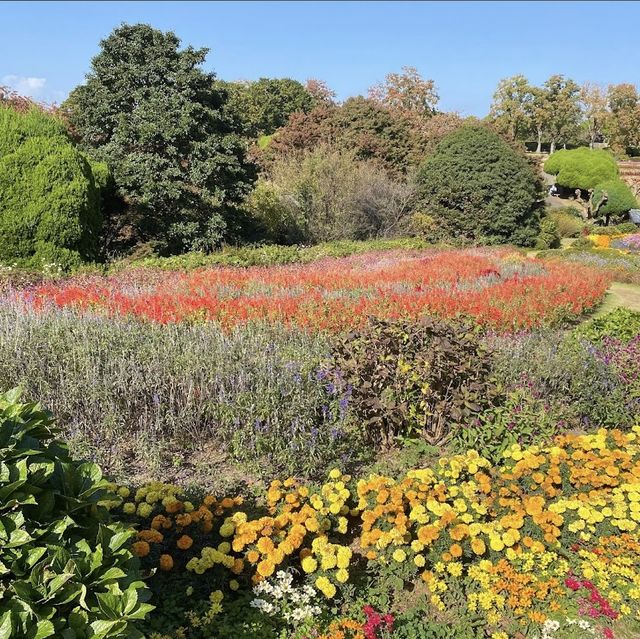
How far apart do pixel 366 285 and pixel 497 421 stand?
472cm

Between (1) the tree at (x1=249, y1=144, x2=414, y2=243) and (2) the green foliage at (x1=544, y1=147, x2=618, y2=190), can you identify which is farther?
(2) the green foliage at (x1=544, y1=147, x2=618, y2=190)

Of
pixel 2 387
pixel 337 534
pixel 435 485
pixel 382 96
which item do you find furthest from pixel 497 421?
pixel 382 96

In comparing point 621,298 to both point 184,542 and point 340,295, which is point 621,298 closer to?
point 340,295

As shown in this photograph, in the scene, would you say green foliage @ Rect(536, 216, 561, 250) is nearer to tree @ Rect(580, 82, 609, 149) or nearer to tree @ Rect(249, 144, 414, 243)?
tree @ Rect(249, 144, 414, 243)

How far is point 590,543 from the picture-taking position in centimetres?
321

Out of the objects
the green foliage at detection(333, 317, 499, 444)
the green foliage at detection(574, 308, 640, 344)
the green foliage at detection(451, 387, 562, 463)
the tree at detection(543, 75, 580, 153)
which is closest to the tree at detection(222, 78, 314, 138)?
the tree at detection(543, 75, 580, 153)

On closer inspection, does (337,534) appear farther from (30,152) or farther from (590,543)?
(30,152)

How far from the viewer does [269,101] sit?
39938mm

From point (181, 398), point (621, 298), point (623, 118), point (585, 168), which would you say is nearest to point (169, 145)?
point (181, 398)

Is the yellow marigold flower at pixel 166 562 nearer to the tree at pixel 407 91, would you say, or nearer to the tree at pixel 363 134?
the tree at pixel 363 134

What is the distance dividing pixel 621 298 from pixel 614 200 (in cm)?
1667

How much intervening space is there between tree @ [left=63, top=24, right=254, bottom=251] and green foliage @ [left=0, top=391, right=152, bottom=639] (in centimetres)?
1157

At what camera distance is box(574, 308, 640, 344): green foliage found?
21.2ft

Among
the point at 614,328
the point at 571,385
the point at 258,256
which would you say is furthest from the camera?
the point at 258,256
